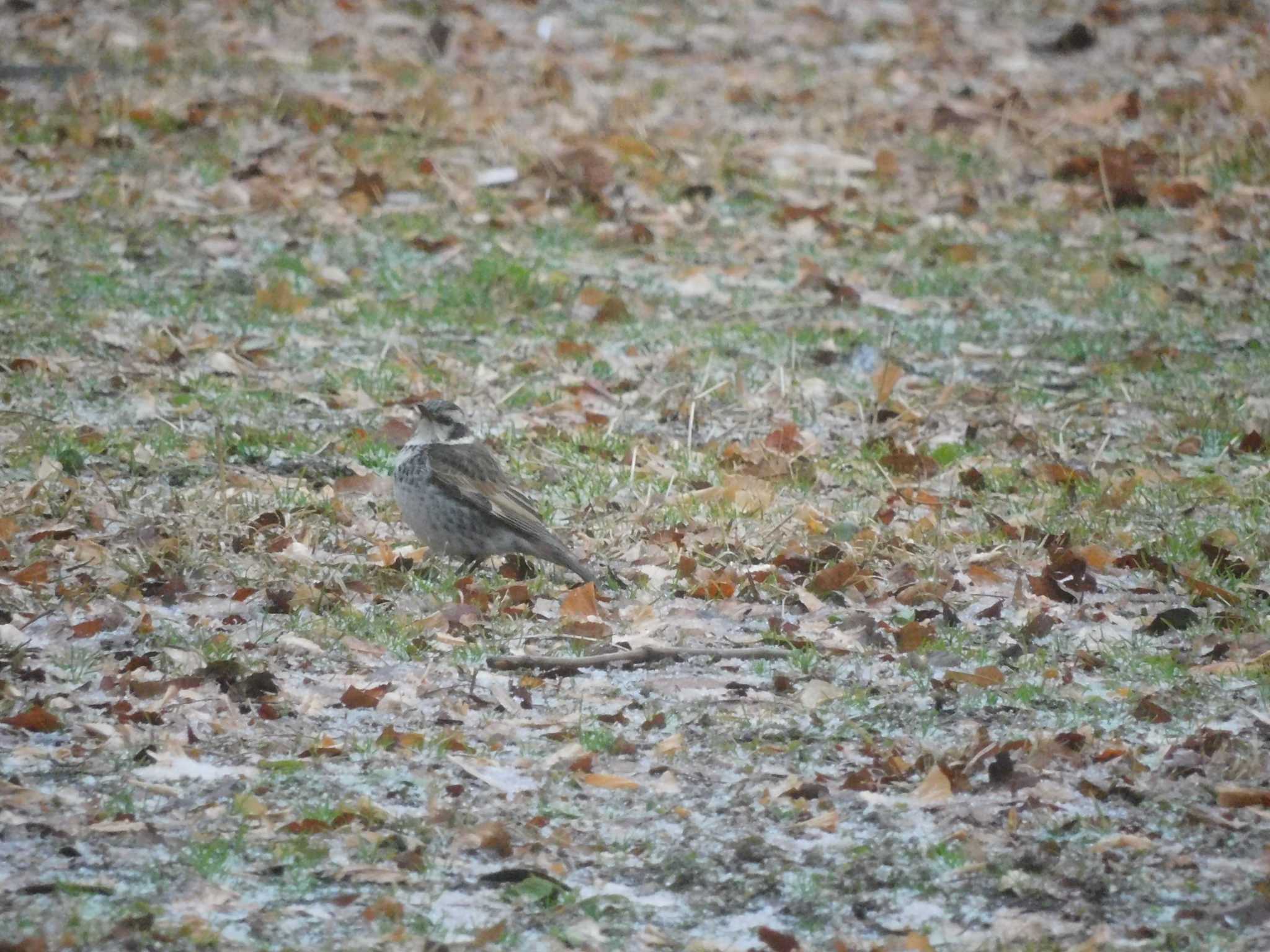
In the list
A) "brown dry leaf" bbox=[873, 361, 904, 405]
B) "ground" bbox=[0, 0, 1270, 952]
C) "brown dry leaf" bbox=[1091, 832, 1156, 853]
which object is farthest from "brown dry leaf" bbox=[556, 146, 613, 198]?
"brown dry leaf" bbox=[1091, 832, 1156, 853]

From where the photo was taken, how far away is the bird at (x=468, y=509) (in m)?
6.97

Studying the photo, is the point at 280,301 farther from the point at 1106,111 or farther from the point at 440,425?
the point at 1106,111

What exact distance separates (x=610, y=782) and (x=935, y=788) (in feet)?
3.12

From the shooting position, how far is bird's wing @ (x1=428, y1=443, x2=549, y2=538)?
698 centimetres

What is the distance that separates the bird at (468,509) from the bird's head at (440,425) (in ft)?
0.32

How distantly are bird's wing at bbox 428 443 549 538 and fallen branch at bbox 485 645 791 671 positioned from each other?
0.95 meters

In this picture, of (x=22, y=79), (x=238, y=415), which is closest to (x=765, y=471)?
(x=238, y=415)

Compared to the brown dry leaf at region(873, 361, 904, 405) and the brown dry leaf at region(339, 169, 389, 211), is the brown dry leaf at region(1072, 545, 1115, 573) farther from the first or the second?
the brown dry leaf at region(339, 169, 389, 211)

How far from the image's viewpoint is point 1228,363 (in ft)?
33.0

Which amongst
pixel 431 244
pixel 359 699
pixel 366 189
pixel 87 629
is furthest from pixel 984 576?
pixel 366 189

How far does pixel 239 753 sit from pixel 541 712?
1.00m

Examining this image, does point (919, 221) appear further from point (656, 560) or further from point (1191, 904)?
point (1191, 904)

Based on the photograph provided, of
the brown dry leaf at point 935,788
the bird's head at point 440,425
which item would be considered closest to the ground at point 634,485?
the brown dry leaf at point 935,788

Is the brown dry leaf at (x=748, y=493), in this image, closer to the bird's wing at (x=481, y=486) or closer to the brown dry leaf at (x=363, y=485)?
the bird's wing at (x=481, y=486)
